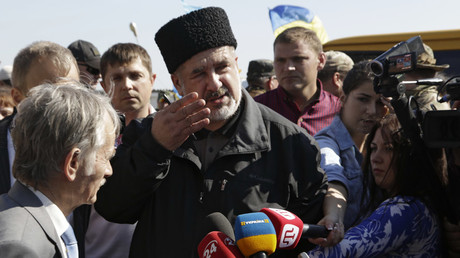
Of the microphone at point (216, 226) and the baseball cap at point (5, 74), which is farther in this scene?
the baseball cap at point (5, 74)

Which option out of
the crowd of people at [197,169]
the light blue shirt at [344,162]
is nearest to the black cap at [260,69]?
the light blue shirt at [344,162]

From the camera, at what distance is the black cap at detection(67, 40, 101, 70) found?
19.2ft

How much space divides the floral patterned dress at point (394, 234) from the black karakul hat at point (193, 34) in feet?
3.69

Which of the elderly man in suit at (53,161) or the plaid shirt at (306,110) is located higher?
the elderly man in suit at (53,161)

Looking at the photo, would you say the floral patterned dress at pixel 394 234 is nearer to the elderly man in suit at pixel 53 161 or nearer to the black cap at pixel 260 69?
the elderly man in suit at pixel 53 161

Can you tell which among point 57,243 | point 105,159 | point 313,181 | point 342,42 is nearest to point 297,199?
point 313,181

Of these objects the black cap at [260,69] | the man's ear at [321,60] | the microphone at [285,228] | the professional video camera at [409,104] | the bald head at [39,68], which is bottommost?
the black cap at [260,69]

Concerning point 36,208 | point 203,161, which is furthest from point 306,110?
point 36,208

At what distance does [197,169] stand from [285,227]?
29.7 inches

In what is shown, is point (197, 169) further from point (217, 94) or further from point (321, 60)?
point (321, 60)

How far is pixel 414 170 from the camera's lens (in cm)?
278

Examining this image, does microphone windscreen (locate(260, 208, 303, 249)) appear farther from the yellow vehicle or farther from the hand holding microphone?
the yellow vehicle

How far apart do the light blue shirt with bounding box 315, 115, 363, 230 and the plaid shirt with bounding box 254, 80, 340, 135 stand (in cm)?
104

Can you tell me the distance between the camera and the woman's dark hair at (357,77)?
11.8 ft
